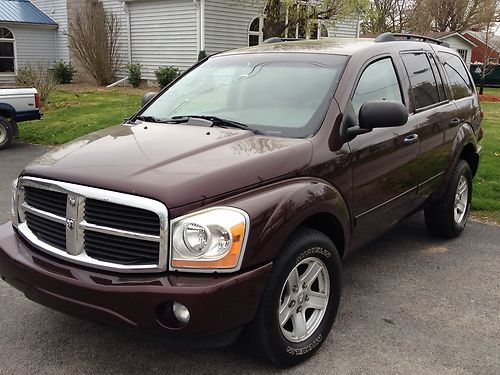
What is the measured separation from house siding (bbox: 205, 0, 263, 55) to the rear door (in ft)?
52.0

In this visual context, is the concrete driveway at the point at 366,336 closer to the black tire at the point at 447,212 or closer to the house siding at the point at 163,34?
the black tire at the point at 447,212

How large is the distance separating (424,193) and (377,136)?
1.05 metres

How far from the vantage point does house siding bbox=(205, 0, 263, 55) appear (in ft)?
66.7

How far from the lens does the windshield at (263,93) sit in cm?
362

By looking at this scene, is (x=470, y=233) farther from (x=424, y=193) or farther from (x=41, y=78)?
(x=41, y=78)

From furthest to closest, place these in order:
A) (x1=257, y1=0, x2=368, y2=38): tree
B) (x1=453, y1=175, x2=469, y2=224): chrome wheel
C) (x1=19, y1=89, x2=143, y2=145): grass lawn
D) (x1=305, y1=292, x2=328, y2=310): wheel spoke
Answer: (x1=257, y1=0, x2=368, y2=38): tree → (x1=19, y1=89, x2=143, y2=145): grass lawn → (x1=453, y1=175, x2=469, y2=224): chrome wheel → (x1=305, y1=292, x2=328, y2=310): wheel spoke

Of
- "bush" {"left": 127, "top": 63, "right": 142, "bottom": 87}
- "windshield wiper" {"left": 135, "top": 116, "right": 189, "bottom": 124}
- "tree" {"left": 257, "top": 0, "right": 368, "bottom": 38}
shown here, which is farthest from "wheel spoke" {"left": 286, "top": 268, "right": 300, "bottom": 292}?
"bush" {"left": 127, "top": 63, "right": 142, "bottom": 87}

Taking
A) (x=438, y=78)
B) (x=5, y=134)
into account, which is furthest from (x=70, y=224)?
(x=5, y=134)

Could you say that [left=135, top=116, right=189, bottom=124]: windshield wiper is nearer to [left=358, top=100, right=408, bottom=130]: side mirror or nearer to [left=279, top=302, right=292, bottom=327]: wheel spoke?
[left=358, top=100, right=408, bottom=130]: side mirror

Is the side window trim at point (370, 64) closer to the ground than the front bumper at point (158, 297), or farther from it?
farther from it

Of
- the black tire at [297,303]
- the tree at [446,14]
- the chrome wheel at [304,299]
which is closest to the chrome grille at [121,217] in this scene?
the black tire at [297,303]

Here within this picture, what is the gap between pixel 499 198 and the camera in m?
6.93

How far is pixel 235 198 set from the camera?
9.22 ft

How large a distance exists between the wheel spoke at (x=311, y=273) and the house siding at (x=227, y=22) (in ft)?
58.0
